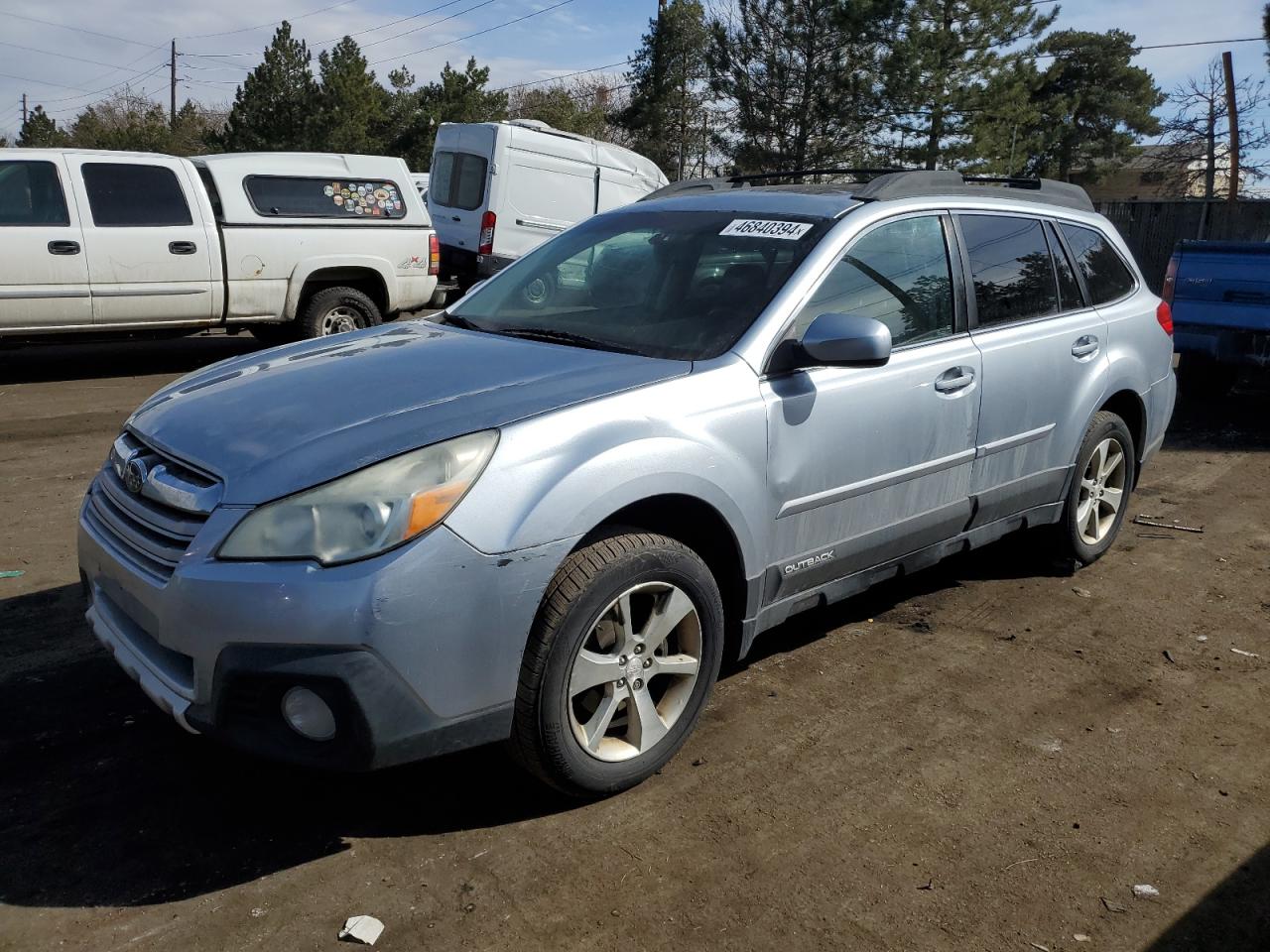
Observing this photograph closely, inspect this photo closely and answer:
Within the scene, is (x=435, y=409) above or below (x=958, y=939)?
above

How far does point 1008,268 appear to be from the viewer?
4.56 metres

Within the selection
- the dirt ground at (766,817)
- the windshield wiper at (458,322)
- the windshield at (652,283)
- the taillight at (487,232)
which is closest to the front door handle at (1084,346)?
the dirt ground at (766,817)

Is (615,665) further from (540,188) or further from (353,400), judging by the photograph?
(540,188)

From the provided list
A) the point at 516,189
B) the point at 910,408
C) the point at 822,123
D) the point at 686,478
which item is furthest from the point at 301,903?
the point at 822,123

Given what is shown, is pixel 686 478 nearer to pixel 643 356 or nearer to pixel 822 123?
pixel 643 356

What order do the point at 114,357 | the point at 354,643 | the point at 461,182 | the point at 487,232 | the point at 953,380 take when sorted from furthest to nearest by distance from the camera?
the point at 461,182, the point at 487,232, the point at 114,357, the point at 953,380, the point at 354,643

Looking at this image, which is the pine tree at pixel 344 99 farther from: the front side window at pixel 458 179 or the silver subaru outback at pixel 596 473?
the silver subaru outback at pixel 596 473

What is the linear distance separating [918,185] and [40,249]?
25.7ft

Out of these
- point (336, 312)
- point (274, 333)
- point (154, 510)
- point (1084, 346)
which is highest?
point (1084, 346)

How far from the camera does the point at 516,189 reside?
15406 millimetres

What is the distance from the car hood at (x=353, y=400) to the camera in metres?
2.78

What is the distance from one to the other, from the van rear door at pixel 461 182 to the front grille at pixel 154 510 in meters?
12.5

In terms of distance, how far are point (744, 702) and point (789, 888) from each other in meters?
1.05

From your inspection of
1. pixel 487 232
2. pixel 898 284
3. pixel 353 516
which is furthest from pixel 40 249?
pixel 353 516
